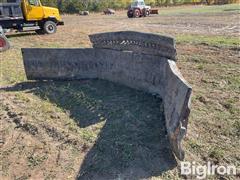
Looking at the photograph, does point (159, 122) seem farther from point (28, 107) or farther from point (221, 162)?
point (28, 107)

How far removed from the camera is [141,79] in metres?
7.06

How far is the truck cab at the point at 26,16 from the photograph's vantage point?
16469mm

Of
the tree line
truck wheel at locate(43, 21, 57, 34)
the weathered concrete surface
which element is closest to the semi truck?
truck wheel at locate(43, 21, 57, 34)

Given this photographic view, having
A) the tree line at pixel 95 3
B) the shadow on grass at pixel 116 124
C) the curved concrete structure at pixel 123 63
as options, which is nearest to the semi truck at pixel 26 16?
the curved concrete structure at pixel 123 63

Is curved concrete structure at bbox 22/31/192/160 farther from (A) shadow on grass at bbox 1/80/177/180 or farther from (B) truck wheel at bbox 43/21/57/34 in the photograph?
(B) truck wheel at bbox 43/21/57/34

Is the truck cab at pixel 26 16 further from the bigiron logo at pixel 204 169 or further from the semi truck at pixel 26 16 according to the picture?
the bigiron logo at pixel 204 169

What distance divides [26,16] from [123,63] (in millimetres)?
11258

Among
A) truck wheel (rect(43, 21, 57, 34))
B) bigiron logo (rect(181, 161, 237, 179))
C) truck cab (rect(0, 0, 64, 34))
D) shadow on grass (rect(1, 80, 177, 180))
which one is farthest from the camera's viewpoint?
truck wheel (rect(43, 21, 57, 34))

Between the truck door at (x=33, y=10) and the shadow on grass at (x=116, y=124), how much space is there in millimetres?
10072

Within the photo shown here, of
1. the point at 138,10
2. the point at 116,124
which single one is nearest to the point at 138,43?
the point at 116,124

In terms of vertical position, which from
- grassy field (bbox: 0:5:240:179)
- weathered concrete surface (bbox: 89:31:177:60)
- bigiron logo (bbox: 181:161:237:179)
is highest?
weathered concrete surface (bbox: 89:31:177:60)

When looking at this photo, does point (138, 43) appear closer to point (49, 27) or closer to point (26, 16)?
point (26, 16)

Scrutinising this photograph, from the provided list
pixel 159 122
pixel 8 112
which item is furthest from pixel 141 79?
pixel 8 112

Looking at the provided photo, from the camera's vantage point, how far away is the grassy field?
4.41m
